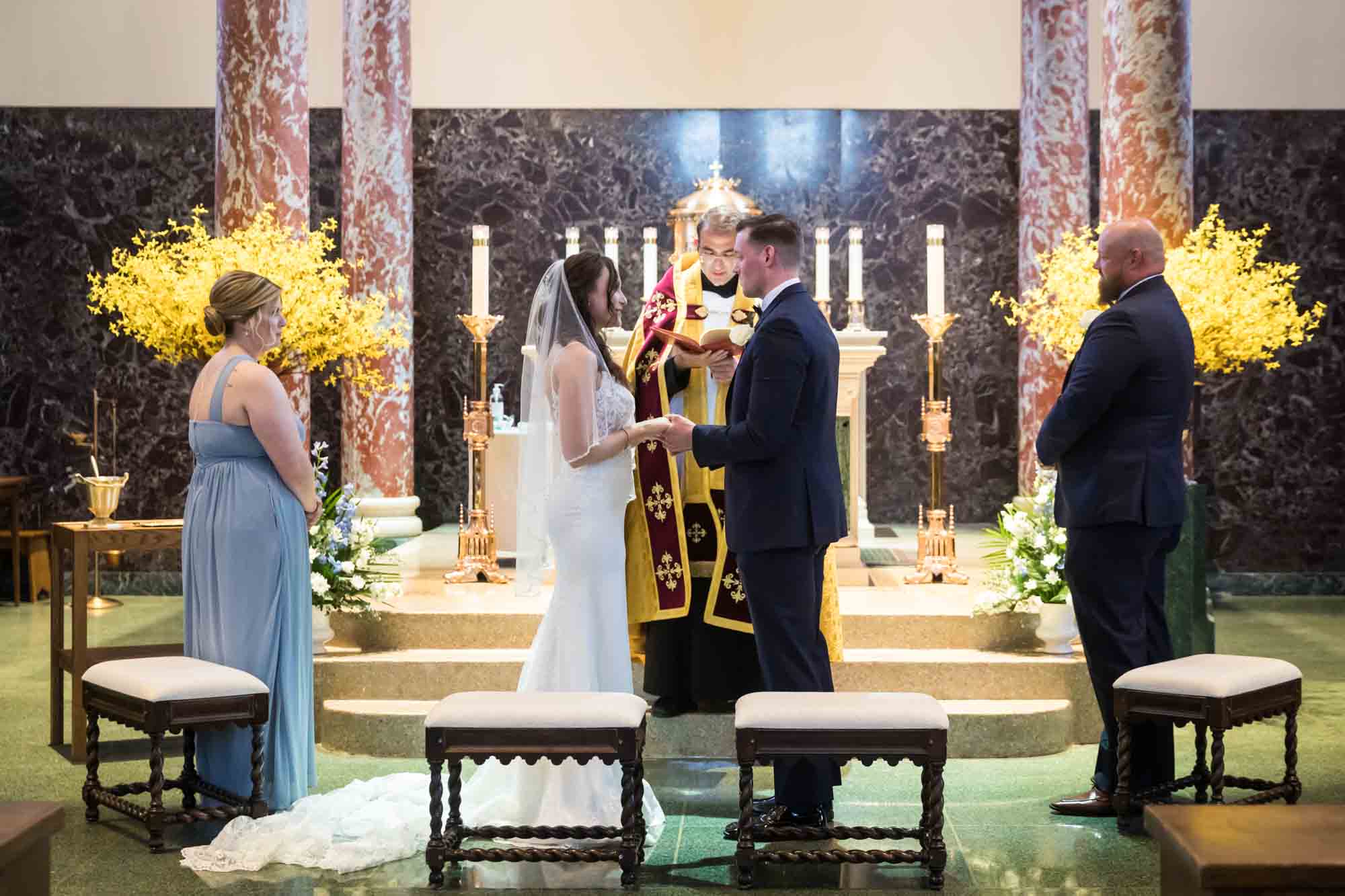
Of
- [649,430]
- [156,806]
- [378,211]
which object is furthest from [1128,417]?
[378,211]

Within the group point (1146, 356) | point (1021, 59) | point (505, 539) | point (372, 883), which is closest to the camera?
point (372, 883)

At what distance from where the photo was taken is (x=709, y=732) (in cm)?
646

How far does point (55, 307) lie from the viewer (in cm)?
1163

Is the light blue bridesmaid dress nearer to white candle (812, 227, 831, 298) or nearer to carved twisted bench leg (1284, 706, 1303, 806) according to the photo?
carved twisted bench leg (1284, 706, 1303, 806)

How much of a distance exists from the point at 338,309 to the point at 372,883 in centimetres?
300

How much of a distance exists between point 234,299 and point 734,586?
2194 millimetres

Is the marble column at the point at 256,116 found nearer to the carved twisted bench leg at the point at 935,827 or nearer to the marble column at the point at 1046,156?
the carved twisted bench leg at the point at 935,827

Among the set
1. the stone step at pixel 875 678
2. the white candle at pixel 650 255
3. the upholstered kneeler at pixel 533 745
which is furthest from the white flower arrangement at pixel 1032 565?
the white candle at pixel 650 255

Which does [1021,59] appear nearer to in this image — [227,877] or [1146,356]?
[1146,356]

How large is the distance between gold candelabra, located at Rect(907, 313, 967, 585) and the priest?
1928 millimetres

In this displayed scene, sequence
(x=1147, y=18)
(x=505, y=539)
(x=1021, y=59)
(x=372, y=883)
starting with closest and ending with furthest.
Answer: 1. (x=372, y=883)
2. (x=1147, y=18)
3. (x=505, y=539)
4. (x=1021, y=59)

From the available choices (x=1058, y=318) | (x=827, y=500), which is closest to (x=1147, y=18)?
(x=1058, y=318)

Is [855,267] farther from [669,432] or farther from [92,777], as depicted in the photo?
[92,777]

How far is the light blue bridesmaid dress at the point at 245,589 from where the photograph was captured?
555 centimetres
